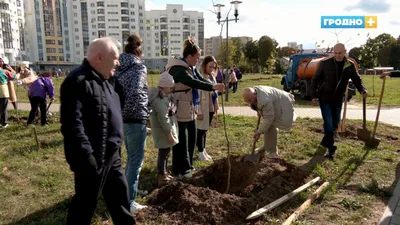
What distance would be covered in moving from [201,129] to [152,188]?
162 centimetres

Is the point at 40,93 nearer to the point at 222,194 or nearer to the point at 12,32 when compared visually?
the point at 222,194

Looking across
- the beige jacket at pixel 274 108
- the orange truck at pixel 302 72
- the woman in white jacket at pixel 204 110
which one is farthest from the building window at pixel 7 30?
the beige jacket at pixel 274 108

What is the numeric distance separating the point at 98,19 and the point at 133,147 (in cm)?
11152

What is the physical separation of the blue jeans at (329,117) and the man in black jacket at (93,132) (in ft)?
13.1

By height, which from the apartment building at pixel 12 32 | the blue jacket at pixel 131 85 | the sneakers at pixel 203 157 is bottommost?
the sneakers at pixel 203 157

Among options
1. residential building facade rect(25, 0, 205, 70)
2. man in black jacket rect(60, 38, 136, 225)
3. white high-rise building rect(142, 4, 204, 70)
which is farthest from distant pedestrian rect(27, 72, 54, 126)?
white high-rise building rect(142, 4, 204, 70)

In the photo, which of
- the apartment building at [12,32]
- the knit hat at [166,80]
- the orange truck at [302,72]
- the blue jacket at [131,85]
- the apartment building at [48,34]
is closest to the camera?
the blue jacket at [131,85]

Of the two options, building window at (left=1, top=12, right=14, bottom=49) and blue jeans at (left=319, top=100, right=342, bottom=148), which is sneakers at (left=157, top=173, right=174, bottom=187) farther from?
building window at (left=1, top=12, right=14, bottom=49)

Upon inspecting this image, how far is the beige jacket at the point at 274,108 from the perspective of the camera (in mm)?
5035

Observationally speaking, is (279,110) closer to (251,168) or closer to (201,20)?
(251,168)

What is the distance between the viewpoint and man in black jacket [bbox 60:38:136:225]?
7.54 ft

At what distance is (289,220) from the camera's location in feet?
10.9

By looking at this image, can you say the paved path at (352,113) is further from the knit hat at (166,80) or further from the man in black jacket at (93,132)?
the man in black jacket at (93,132)

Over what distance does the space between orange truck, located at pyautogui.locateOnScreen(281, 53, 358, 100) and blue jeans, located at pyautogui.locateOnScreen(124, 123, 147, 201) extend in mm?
13477
